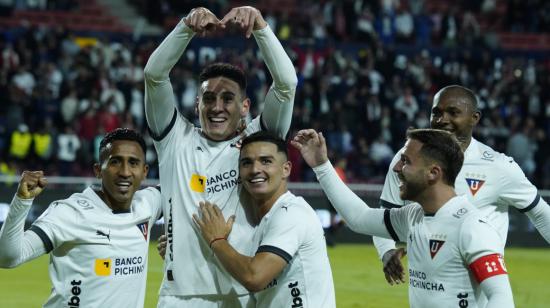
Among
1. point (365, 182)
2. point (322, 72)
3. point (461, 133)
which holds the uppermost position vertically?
point (461, 133)

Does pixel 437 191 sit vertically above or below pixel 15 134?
above

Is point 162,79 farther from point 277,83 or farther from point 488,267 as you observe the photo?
point 488,267

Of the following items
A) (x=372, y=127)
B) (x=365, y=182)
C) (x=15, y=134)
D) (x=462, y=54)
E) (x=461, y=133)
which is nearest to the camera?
(x=461, y=133)

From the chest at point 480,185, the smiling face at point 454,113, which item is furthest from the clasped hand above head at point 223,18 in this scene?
the chest at point 480,185

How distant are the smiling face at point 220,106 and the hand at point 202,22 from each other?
40 cm

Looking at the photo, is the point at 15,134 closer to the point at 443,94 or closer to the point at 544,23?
the point at 443,94

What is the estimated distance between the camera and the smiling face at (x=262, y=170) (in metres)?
5.54

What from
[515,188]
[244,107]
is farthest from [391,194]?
[244,107]

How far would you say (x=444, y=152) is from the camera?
5.30 m

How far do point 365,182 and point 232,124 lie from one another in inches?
572

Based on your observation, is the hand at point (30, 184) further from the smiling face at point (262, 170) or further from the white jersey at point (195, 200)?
the smiling face at point (262, 170)

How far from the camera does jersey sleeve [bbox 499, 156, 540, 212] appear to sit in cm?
723

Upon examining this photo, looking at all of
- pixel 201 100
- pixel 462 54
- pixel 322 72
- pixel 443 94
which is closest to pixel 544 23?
pixel 462 54

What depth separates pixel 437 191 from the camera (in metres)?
5.34
